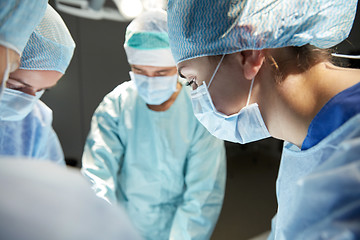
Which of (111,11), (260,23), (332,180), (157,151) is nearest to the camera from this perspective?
(332,180)

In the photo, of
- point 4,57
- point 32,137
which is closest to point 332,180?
point 4,57

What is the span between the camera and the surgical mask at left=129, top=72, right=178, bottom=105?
4.49 feet

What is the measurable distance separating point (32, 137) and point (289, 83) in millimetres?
1169

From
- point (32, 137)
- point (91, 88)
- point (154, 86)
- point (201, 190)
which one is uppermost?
point (154, 86)

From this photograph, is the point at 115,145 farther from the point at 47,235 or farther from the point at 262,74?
the point at 47,235

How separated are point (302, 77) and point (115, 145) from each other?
1.01 m

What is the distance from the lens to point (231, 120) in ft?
2.70

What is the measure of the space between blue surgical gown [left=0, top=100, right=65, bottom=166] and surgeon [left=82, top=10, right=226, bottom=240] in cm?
18

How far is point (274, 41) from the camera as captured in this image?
2.25 ft

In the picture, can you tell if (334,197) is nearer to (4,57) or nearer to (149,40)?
(4,57)

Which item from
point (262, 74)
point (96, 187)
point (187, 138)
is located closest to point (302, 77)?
point (262, 74)

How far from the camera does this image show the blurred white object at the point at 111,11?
156 centimetres

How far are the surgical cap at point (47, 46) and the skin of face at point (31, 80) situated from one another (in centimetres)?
4

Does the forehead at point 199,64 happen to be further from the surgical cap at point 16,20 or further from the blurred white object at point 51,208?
the blurred white object at point 51,208
